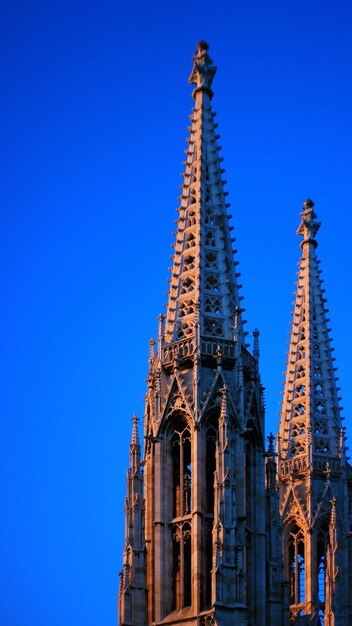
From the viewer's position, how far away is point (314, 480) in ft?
269

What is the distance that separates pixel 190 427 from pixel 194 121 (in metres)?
14.7

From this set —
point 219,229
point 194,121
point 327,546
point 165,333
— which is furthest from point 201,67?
point 327,546

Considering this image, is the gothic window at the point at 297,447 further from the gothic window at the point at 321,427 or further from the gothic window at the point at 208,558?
the gothic window at the point at 208,558

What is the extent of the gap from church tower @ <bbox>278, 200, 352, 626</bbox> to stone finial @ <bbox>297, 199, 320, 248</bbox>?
11.3 feet

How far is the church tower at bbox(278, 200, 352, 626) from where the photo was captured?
80.1 m

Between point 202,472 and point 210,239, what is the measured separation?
10519 mm

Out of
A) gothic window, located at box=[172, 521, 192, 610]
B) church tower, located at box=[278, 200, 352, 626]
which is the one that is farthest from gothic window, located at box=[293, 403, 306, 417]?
gothic window, located at box=[172, 521, 192, 610]

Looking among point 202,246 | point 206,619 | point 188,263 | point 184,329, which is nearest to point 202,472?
point 206,619

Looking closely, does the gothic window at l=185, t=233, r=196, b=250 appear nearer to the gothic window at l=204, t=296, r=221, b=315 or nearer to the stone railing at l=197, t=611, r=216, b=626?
the gothic window at l=204, t=296, r=221, b=315

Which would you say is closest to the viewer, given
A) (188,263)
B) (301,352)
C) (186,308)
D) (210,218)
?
(186,308)

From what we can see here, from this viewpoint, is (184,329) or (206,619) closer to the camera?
(206,619)

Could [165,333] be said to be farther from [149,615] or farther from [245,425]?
[149,615]

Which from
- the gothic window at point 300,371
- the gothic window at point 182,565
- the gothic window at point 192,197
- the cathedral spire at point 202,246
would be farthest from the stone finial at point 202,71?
the gothic window at point 182,565

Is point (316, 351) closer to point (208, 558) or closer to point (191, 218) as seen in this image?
point (191, 218)
